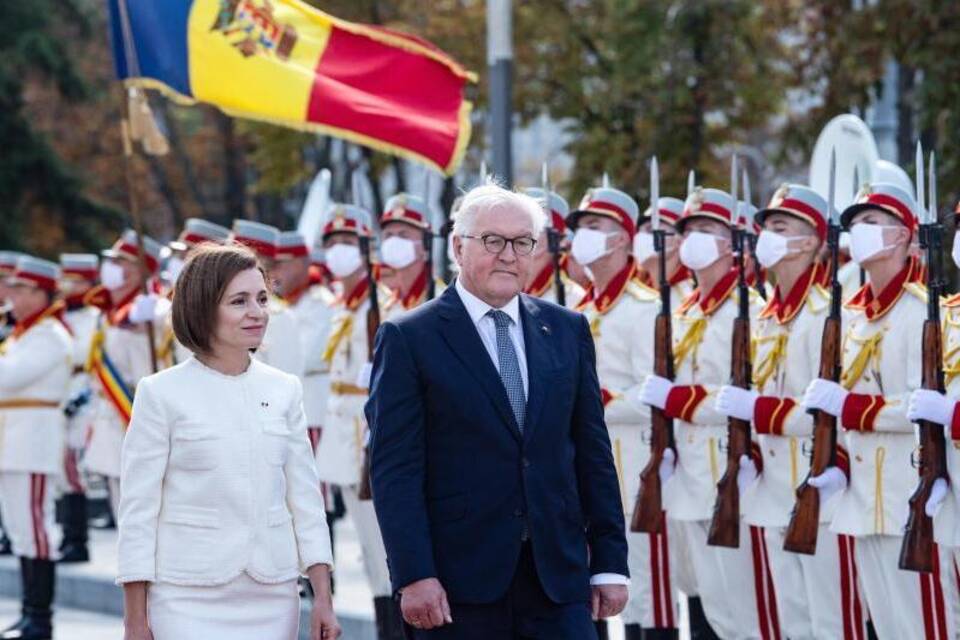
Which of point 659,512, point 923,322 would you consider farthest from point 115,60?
point 923,322

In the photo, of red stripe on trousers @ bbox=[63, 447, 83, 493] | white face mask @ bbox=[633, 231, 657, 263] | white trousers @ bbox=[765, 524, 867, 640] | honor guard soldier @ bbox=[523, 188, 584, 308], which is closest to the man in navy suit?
white trousers @ bbox=[765, 524, 867, 640]

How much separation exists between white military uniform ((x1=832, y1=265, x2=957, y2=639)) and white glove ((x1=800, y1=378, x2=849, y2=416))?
0.11 feet

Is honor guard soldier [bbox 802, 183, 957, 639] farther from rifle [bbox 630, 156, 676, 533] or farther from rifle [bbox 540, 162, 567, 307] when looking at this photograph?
rifle [bbox 540, 162, 567, 307]

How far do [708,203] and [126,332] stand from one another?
5.91 meters

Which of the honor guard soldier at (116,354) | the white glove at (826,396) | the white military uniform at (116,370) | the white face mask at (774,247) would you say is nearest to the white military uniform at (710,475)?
the white face mask at (774,247)

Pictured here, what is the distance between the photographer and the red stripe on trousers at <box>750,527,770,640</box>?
9172 millimetres

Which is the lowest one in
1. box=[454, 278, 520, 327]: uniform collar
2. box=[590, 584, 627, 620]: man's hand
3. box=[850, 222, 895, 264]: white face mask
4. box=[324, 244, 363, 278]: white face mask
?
box=[590, 584, 627, 620]: man's hand

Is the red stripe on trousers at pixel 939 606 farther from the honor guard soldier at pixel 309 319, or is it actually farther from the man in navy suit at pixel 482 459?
the honor guard soldier at pixel 309 319

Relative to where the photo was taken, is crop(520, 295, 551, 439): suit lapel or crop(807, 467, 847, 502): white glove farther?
crop(807, 467, 847, 502): white glove

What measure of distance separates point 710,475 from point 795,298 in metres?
0.94

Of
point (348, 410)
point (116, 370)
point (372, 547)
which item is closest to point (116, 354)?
point (116, 370)

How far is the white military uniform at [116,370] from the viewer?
46.5 feet

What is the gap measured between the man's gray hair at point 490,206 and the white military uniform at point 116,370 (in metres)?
8.12

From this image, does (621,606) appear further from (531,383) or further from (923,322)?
(923,322)
